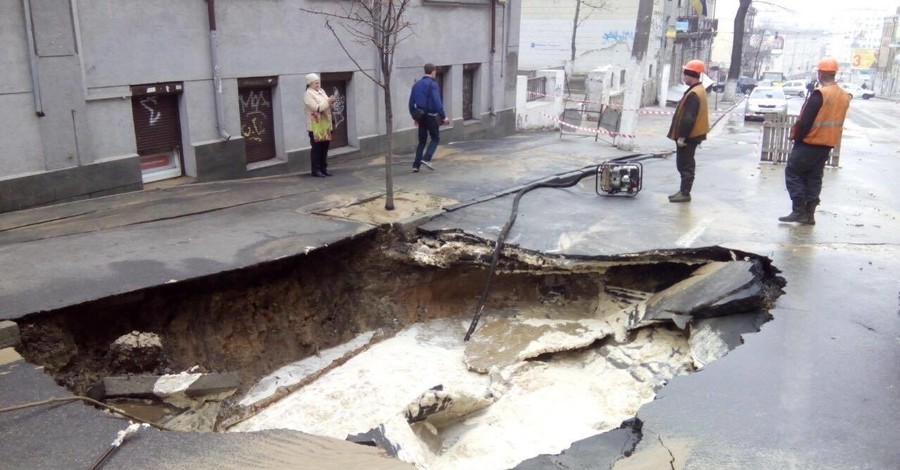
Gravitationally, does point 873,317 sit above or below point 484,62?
below

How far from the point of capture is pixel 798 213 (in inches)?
316

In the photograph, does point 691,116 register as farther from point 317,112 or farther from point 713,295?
point 317,112

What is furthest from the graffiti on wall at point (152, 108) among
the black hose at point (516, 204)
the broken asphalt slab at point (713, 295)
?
the broken asphalt slab at point (713, 295)

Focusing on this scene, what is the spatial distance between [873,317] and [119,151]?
855cm

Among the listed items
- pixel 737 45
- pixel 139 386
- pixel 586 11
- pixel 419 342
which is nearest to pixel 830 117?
pixel 419 342

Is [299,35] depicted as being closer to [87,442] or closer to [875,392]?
[87,442]

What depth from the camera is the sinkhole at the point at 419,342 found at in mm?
5012

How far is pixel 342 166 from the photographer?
450 inches

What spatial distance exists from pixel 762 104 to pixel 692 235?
22.4 meters

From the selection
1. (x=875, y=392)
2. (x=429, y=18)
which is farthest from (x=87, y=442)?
(x=429, y=18)

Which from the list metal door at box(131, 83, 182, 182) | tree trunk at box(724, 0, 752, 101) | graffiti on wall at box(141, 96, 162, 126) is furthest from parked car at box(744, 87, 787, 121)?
graffiti on wall at box(141, 96, 162, 126)

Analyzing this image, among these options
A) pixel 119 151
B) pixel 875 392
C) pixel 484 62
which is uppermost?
pixel 484 62

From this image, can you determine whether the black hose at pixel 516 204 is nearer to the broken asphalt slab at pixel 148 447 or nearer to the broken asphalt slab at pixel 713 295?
the broken asphalt slab at pixel 713 295

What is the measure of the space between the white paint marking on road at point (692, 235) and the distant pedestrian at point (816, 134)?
1.09 m
